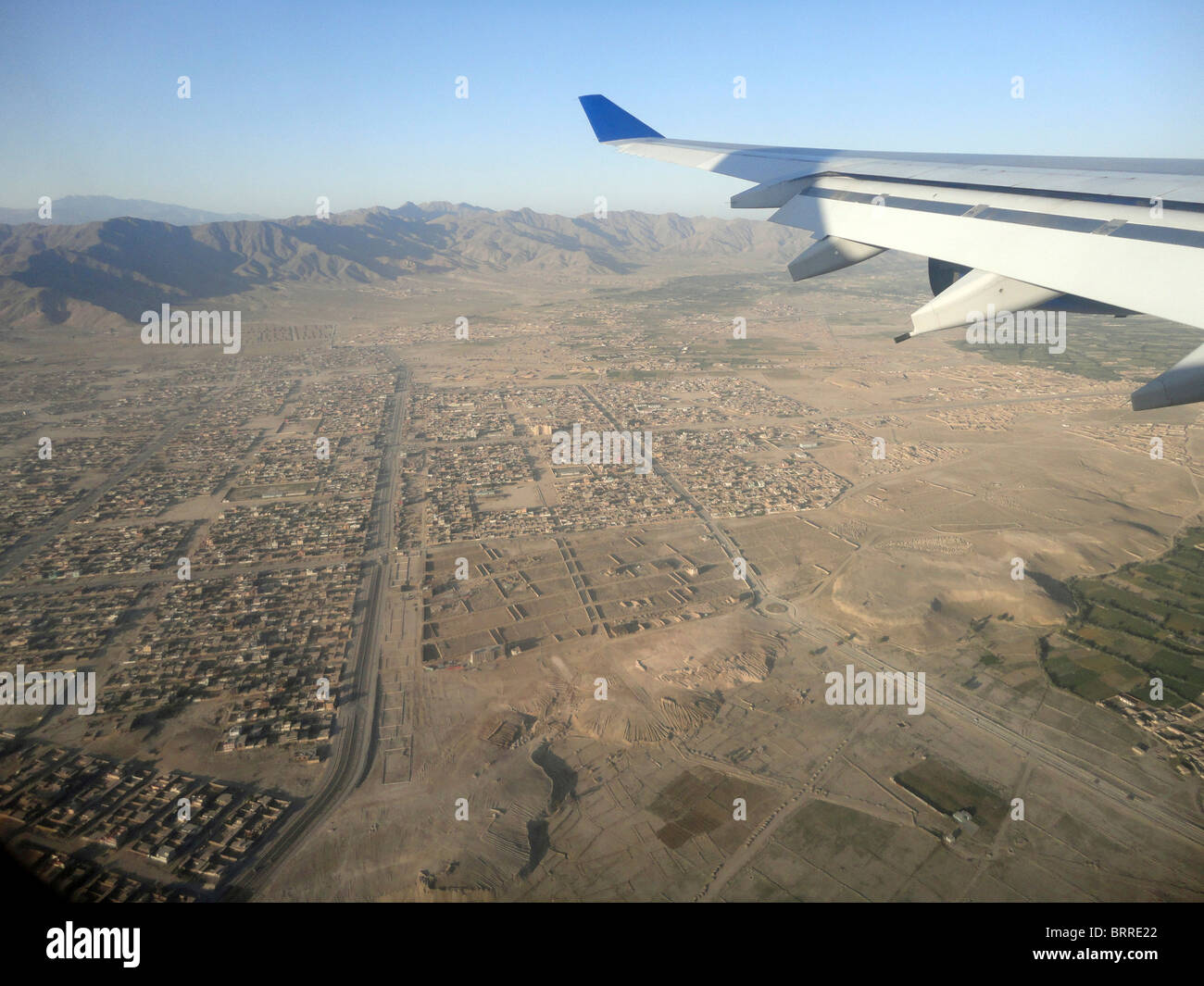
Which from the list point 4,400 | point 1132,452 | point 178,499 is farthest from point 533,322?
point 1132,452

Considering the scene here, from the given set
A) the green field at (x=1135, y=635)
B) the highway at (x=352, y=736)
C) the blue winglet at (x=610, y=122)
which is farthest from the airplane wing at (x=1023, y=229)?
the green field at (x=1135, y=635)

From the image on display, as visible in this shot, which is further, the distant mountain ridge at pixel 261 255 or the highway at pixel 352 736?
the distant mountain ridge at pixel 261 255

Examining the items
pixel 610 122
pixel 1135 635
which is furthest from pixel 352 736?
pixel 1135 635

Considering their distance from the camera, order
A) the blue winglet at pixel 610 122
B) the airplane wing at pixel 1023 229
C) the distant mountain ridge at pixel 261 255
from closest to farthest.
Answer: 1. the airplane wing at pixel 1023 229
2. the blue winglet at pixel 610 122
3. the distant mountain ridge at pixel 261 255

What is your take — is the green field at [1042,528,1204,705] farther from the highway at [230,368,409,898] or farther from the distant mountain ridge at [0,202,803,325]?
the distant mountain ridge at [0,202,803,325]

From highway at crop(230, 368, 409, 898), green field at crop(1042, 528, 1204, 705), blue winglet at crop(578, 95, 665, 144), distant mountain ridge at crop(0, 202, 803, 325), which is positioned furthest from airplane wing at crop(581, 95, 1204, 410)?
distant mountain ridge at crop(0, 202, 803, 325)

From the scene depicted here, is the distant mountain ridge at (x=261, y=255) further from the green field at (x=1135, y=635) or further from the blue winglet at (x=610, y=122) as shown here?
the green field at (x=1135, y=635)

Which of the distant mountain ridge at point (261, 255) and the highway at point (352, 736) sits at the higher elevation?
the distant mountain ridge at point (261, 255)

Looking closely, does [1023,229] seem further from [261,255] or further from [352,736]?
[261,255]
